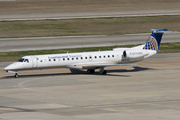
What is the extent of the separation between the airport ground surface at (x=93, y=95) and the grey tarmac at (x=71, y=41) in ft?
62.7

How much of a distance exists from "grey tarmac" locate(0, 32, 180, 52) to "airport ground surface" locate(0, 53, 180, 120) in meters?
19.1

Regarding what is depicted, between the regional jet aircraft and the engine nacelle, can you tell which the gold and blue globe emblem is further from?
the engine nacelle

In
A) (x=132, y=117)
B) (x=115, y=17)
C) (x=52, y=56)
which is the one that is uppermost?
(x=115, y=17)

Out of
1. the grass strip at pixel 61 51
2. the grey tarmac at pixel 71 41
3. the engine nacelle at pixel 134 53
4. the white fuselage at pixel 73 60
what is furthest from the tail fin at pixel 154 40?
the grey tarmac at pixel 71 41

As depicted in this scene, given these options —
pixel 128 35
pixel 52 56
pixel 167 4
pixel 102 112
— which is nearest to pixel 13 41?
pixel 128 35

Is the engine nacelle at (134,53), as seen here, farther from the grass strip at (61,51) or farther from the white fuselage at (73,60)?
the grass strip at (61,51)

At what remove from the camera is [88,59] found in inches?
1635

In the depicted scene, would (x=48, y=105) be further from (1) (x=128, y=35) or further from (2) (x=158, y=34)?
(1) (x=128, y=35)

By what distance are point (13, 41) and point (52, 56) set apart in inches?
1190

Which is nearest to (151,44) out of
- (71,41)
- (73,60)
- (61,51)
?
(73,60)

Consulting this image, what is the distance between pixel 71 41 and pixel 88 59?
1092 inches

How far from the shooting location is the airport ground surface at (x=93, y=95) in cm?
2392

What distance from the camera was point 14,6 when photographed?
333 ft

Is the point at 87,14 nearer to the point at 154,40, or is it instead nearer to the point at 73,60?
the point at 154,40
